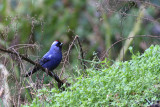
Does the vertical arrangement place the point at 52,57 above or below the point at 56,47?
below

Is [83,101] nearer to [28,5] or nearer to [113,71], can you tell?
[113,71]

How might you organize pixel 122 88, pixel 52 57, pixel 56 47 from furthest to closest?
pixel 56 47
pixel 52 57
pixel 122 88

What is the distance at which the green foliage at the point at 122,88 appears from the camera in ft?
10.7

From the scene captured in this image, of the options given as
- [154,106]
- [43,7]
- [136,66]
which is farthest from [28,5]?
[154,106]

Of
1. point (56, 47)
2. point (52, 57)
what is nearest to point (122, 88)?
point (52, 57)

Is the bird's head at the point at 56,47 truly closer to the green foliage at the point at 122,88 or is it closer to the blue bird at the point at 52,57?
the blue bird at the point at 52,57

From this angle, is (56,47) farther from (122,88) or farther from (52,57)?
(122,88)

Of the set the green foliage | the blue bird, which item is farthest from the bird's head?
the green foliage

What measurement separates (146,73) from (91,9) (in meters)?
4.64

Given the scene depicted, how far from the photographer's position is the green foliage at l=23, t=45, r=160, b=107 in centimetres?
327

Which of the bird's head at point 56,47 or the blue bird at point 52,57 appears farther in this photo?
the bird's head at point 56,47

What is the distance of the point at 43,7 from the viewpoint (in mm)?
7395

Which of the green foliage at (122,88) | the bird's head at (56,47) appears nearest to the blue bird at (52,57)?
the bird's head at (56,47)

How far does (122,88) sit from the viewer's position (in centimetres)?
333
